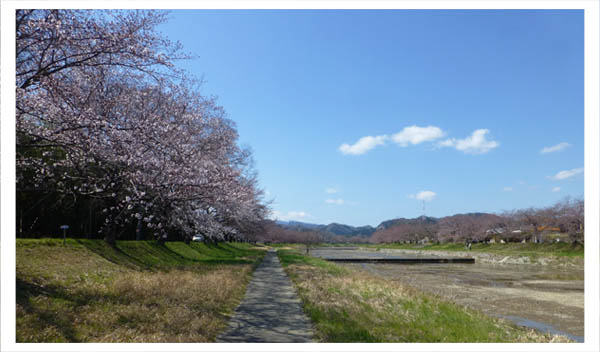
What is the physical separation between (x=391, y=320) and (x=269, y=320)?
3.24 m

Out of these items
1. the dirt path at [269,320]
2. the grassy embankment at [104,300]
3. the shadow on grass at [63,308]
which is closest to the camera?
the shadow on grass at [63,308]

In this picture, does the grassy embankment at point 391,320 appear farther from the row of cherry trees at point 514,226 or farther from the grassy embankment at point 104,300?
the row of cherry trees at point 514,226

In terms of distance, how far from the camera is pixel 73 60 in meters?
8.05

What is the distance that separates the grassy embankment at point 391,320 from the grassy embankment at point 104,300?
90.0 inches

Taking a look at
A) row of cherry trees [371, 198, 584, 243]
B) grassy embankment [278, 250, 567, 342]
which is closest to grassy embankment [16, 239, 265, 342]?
grassy embankment [278, 250, 567, 342]

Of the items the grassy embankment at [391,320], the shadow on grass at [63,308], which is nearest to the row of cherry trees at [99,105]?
the shadow on grass at [63,308]

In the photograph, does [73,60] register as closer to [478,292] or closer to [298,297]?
[298,297]

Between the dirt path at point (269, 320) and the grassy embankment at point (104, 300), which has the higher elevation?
the grassy embankment at point (104, 300)

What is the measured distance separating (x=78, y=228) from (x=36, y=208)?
342 centimetres

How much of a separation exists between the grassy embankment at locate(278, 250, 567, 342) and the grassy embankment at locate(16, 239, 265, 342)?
2.29 meters

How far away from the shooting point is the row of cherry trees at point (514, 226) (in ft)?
176

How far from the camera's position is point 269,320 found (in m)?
8.83

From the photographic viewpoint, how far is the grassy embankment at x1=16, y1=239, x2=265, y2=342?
6.45 m

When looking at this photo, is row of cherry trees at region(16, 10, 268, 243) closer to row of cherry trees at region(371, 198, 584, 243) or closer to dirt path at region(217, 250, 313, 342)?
dirt path at region(217, 250, 313, 342)
